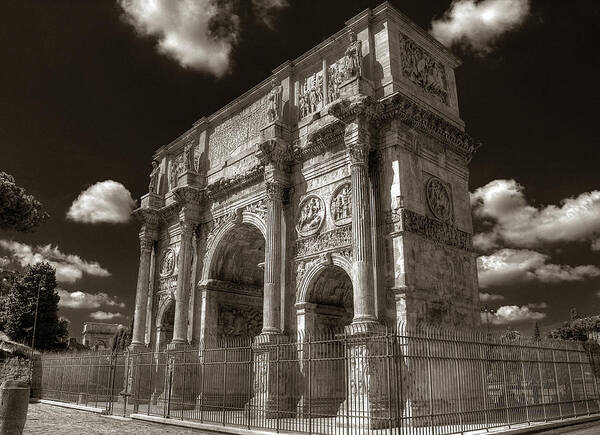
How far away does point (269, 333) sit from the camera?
15.4 metres

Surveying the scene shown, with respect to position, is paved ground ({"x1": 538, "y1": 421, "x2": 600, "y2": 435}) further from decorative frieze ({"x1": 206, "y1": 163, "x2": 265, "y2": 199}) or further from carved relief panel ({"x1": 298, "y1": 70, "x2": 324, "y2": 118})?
decorative frieze ({"x1": 206, "y1": 163, "x2": 265, "y2": 199})

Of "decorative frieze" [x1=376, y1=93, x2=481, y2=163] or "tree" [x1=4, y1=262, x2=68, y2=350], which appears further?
"tree" [x1=4, y1=262, x2=68, y2=350]

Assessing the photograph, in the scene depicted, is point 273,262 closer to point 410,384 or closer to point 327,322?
point 327,322

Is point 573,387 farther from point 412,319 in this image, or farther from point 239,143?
point 239,143

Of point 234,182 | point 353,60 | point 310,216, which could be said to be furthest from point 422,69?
point 234,182

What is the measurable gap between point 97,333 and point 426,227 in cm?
5374

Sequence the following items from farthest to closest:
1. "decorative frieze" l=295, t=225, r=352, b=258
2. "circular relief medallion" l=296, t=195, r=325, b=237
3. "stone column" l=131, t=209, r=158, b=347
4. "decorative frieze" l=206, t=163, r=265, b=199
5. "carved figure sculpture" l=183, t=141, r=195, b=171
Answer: "stone column" l=131, t=209, r=158, b=347 < "carved figure sculpture" l=183, t=141, r=195, b=171 < "decorative frieze" l=206, t=163, r=265, b=199 < "circular relief medallion" l=296, t=195, r=325, b=237 < "decorative frieze" l=295, t=225, r=352, b=258

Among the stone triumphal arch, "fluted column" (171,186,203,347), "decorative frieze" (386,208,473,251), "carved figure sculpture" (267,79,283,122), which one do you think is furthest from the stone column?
"decorative frieze" (386,208,473,251)

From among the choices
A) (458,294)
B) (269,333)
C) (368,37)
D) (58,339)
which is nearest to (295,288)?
(269,333)

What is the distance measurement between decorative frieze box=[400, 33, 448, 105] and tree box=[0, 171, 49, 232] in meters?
13.7

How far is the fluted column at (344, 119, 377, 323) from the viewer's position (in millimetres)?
12992

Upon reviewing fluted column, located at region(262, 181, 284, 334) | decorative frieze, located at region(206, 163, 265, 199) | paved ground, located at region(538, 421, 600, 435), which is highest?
decorative frieze, located at region(206, 163, 265, 199)

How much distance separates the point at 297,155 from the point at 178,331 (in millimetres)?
8195

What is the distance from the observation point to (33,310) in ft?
115
